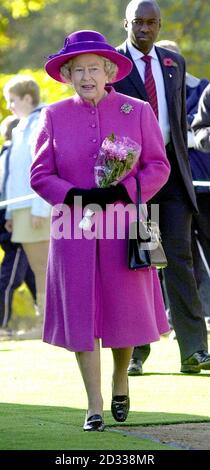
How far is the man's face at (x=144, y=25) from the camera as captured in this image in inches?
397

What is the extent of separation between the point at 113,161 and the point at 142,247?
0.45m

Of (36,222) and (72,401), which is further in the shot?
(36,222)

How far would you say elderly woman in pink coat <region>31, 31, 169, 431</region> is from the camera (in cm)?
769

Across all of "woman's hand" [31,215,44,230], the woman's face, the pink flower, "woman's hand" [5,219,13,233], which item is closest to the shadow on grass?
the woman's face

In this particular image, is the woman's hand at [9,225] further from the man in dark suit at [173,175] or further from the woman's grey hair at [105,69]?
the woman's grey hair at [105,69]

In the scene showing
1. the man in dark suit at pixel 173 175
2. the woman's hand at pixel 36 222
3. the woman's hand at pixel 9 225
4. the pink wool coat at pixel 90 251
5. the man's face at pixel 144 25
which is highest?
the woman's hand at pixel 9 225

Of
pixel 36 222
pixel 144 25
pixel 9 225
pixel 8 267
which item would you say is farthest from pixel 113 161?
pixel 8 267

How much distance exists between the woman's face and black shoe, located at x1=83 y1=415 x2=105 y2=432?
5.25 feet

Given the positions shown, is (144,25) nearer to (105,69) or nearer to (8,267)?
(105,69)

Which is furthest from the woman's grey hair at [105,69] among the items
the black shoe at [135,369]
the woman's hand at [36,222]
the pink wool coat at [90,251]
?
the woman's hand at [36,222]

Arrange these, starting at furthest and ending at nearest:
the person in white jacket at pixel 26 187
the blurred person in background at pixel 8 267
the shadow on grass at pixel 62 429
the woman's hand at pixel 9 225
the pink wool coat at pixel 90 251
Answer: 1. the blurred person in background at pixel 8 267
2. the woman's hand at pixel 9 225
3. the person in white jacket at pixel 26 187
4. the pink wool coat at pixel 90 251
5. the shadow on grass at pixel 62 429

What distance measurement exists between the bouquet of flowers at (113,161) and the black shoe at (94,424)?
36.4 inches

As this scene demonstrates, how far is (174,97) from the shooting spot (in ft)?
33.3

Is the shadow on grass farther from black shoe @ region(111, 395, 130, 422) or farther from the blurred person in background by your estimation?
the blurred person in background
